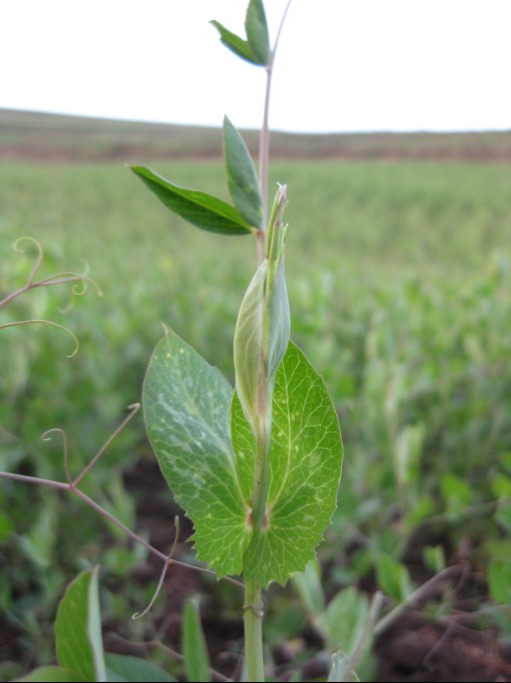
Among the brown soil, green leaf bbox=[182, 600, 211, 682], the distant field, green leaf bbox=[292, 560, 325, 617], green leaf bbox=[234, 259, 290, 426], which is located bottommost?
the brown soil

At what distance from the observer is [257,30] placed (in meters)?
0.40

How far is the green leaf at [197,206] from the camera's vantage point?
39 cm

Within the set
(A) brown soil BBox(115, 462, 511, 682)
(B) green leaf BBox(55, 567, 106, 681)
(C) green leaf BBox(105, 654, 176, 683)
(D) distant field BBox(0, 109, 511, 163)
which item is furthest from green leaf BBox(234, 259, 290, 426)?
(D) distant field BBox(0, 109, 511, 163)

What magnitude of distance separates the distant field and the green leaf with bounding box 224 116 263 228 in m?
26.3

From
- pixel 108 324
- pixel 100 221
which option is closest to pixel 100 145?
Result: pixel 100 221

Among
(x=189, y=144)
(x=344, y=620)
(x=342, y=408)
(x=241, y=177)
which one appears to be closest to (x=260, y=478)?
(x=241, y=177)

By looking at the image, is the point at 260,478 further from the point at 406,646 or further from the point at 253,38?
the point at 406,646

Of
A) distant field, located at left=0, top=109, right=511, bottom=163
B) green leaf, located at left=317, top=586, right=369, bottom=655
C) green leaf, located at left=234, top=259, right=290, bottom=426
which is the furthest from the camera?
distant field, located at left=0, top=109, right=511, bottom=163

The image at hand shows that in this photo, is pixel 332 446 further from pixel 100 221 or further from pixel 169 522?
pixel 100 221

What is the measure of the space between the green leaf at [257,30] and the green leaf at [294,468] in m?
0.18

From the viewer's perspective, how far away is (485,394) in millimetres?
1512

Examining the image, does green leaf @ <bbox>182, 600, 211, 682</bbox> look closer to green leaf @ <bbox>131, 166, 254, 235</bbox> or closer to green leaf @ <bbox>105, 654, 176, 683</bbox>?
green leaf @ <bbox>105, 654, 176, 683</bbox>

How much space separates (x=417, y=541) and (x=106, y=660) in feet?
3.57

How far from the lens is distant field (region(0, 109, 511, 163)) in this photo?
1033 inches
